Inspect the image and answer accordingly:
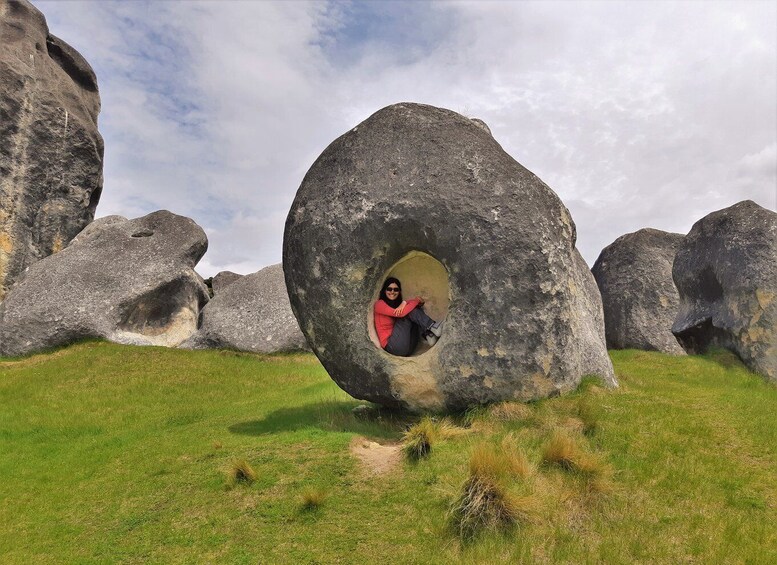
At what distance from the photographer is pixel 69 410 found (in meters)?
12.4

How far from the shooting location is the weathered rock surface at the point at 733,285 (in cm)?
1331

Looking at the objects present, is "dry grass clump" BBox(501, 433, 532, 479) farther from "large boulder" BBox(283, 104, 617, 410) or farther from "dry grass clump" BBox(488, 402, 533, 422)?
"large boulder" BBox(283, 104, 617, 410)

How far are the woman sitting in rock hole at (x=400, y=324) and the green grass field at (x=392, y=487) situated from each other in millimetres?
1066

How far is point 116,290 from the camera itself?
19906mm

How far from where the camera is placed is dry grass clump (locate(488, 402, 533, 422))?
25.6 ft

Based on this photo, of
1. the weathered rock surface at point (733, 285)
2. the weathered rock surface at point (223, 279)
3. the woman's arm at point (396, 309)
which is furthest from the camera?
the weathered rock surface at point (223, 279)

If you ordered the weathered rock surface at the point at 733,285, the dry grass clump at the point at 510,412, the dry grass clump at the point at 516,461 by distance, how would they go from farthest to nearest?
the weathered rock surface at the point at 733,285 < the dry grass clump at the point at 510,412 < the dry grass clump at the point at 516,461

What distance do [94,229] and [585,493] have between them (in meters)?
23.1

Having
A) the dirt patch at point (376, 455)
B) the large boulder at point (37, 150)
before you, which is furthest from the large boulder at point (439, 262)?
the large boulder at point (37, 150)

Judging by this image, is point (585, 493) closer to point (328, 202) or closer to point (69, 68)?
point (328, 202)

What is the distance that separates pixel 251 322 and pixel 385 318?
40.3 feet

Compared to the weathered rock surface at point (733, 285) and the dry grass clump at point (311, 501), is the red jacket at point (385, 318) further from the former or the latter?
the weathered rock surface at point (733, 285)

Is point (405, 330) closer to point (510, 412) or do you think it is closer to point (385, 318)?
point (385, 318)

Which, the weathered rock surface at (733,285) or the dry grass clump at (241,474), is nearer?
the dry grass clump at (241,474)
